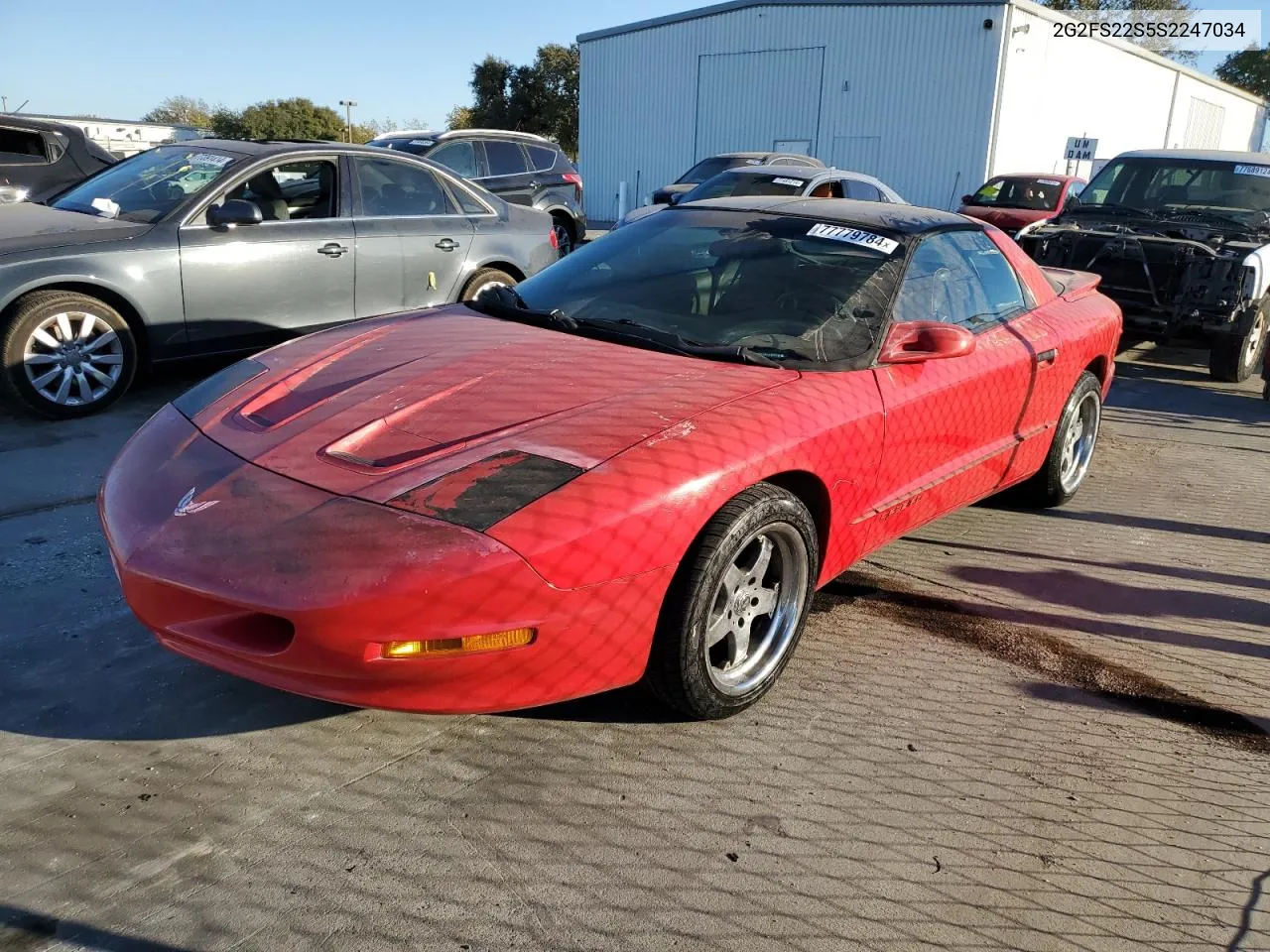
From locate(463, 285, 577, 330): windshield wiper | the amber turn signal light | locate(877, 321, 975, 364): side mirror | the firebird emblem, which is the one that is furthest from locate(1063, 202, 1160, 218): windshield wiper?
the firebird emblem

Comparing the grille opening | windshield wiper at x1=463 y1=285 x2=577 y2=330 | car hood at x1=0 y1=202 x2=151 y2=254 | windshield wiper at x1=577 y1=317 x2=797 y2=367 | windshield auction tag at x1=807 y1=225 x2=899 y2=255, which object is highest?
windshield auction tag at x1=807 y1=225 x2=899 y2=255

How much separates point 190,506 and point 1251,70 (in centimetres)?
7484

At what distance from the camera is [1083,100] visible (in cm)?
2761

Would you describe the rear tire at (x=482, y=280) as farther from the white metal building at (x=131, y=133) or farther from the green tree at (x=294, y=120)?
the green tree at (x=294, y=120)

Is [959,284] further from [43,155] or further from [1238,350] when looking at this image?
[43,155]

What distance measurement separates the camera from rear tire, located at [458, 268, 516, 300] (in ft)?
23.6

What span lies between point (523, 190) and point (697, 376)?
9881 millimetres

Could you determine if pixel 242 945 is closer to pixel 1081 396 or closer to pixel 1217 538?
pixel 1081 396

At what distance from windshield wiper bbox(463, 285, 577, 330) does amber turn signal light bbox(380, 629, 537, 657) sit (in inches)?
61.2

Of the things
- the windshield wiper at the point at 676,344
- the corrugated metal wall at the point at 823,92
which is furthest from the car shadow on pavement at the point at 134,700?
the corrugated metal wall at the point at 823,92

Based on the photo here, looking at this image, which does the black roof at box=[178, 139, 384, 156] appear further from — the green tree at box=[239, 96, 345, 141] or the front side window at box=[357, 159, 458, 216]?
the green tree at box=[239, 96, 345, 141]

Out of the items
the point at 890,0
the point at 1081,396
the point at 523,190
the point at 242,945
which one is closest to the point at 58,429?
the point at 242,945

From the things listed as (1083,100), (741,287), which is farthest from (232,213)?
(1083,100)

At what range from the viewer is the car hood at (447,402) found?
2.65 m
